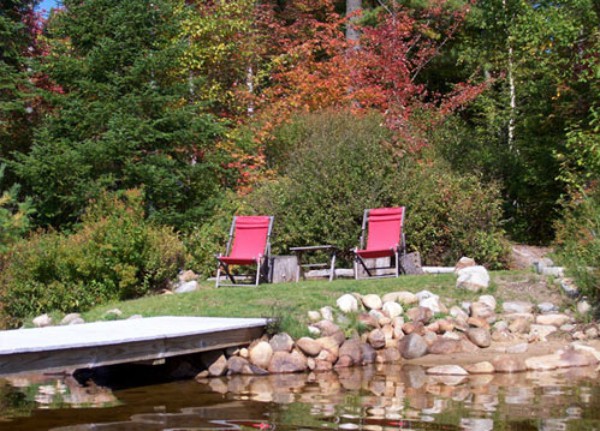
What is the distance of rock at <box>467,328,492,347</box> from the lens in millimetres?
8586

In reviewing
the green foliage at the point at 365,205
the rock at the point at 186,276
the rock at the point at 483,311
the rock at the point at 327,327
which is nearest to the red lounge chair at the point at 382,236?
the green foliage at the point at 365,205

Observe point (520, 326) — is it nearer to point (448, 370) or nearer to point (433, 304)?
point (433, 304)

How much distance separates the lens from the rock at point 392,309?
8.97 metres

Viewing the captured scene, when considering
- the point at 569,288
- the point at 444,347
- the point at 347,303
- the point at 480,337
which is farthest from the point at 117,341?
the point at 569,288

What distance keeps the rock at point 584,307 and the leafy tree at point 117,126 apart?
657 cm

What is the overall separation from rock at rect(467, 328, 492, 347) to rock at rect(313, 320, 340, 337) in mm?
1376

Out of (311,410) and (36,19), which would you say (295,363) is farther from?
(36,19)

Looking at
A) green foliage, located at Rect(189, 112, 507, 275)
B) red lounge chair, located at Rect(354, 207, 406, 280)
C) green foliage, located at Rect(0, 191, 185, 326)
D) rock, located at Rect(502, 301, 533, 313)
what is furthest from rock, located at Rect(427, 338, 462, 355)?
green foliage, located at Rect(0, 191, 185, 326)

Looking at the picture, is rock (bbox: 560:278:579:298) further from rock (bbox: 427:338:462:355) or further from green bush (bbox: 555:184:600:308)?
rock (bbox: 427:338:462:355)

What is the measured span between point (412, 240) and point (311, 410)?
6444 mm

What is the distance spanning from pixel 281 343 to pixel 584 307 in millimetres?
3364

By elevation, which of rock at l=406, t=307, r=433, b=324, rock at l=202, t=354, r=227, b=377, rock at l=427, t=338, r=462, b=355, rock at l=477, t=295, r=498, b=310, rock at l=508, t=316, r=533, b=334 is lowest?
rock at l=202, t=354, r=227, b=377

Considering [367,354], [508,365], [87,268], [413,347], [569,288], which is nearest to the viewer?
[508,365]

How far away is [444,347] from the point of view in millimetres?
8500
